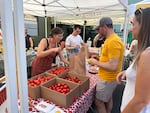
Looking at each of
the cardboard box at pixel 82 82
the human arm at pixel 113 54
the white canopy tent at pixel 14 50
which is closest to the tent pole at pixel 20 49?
the white canopy tent at pixel 14 50

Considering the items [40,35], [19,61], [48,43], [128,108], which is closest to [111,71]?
[128,108]

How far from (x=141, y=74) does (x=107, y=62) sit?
76cm

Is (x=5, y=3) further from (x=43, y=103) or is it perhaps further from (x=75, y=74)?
(x=75, y=74)

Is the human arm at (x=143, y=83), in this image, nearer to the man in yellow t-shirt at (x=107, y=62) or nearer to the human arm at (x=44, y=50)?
the man in yellow t-shirt at (x=107, y=62)

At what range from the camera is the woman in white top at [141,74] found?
0.68 meters

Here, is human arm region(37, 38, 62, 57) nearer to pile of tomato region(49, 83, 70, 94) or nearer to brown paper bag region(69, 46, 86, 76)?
brown paper bag region(69, 46, 86, 76)

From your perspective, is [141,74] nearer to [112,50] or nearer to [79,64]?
[112,50]

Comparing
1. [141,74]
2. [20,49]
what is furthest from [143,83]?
[20,49]

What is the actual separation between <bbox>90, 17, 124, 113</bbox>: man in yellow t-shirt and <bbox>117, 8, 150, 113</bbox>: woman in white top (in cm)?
43

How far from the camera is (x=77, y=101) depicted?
1248 mm

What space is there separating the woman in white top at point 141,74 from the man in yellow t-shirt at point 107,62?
17.0 inches

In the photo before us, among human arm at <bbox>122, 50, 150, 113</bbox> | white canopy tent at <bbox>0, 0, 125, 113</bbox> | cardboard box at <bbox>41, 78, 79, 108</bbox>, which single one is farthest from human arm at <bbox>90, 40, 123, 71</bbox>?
white canopy tent at <bbox>0, 0, 125, 113</bbox>

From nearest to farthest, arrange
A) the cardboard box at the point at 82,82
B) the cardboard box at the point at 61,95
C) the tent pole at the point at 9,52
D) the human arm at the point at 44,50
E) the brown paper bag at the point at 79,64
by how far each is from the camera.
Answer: the tent pole at the point at 9,52 → the cardboard box at the point at 61,95 → the cardboard box at the point at 82,82 → the brown paper bag at the point at 79,64 → the human arm at the point at 44,50

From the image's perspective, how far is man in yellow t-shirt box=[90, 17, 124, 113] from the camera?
4.58 feet
